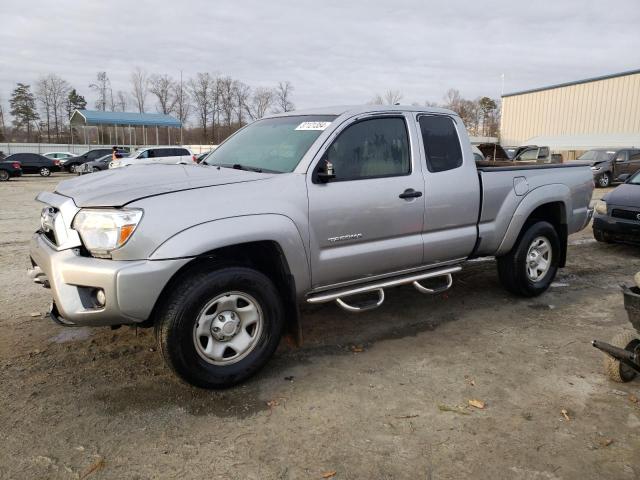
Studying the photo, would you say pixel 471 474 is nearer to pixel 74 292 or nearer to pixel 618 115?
pixel 74 292

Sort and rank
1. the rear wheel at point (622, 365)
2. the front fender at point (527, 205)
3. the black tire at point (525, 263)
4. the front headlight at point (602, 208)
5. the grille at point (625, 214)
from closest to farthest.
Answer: the rear wheel at point (622, 365)
the front fender at point (527, 205)
the black tire at point (525, 263)
the grille at point (625, 214)
the front headlight at point (602, 208)

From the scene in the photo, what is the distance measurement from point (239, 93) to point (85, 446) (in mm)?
72588

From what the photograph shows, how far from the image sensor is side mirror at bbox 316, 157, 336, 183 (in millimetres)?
3650

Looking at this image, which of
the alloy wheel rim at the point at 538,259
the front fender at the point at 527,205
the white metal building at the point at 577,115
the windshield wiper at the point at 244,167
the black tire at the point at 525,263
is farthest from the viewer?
the white metal building at the point at 577,115

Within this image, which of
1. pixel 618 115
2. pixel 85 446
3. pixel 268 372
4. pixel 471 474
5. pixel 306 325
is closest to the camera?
pixel 471 474

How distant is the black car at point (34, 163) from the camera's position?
29.2 m

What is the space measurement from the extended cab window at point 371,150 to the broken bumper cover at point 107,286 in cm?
150

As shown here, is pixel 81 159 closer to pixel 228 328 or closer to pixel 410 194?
pixel 410 194

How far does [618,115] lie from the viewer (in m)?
37.6

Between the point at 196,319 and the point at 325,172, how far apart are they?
1387mm

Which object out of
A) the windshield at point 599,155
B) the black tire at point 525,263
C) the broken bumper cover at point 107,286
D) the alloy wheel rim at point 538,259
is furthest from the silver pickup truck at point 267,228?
the windshield at point 599,155

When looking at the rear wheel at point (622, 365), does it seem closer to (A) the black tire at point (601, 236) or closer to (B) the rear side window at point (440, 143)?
(B) the rear side window at point (440, 143)

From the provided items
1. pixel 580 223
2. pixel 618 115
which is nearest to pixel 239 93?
pixel 618 115

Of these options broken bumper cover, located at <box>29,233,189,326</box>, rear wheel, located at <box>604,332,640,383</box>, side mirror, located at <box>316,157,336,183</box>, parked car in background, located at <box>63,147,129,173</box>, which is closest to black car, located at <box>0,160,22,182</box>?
parked car in background, located at <box>63,147,129,173</box>
